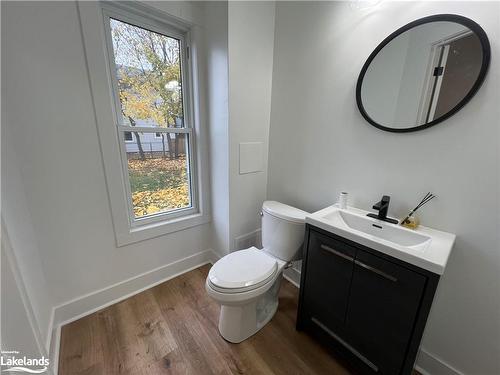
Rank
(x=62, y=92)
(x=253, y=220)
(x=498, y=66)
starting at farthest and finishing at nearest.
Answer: (x=253, y=220) → (x=62, y=92) → (x=498, y=66)

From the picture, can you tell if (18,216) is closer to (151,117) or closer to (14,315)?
(14,315)

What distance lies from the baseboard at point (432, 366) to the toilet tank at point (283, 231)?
0.86 m

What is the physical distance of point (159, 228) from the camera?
1.74 meters

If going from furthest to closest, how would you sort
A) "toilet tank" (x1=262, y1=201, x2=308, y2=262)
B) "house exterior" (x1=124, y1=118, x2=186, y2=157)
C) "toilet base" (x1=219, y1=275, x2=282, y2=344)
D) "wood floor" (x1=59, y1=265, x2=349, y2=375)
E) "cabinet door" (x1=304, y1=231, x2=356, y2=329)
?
"house exterior" (x1=124, y1=118, x2=186, y2=157) → "toilet tank" (x1=262, y1=201, x2=308, y2=262) → "toilet base" (x1=219, y1=275, x2=282, y2=344) → "wood floor" (x1=59, y1=265, x2=349, y2=375) → "cabinet door" (x1=304, y1=231, x2=356, y2=329)

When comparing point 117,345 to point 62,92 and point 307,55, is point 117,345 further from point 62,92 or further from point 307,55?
point 307,55

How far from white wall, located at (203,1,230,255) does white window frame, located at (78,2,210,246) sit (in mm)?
Result: 115

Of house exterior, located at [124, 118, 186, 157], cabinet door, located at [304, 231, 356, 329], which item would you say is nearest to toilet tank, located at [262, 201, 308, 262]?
cabinet door, located at [304, 231, 356, 329]

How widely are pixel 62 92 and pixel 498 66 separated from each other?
2140 millimetres

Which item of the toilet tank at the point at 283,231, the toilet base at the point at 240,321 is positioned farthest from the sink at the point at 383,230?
the toilet base at the point at 240,321

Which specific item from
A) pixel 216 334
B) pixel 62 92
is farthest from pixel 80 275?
pixel 62 92

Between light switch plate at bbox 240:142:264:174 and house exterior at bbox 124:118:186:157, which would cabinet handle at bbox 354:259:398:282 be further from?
house exterior at bbox 124:118:186:157

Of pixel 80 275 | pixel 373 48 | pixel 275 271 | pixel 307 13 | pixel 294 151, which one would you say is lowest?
pixel 80 275

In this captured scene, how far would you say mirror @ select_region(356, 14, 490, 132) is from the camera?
925 millimetres

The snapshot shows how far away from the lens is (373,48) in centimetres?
120
